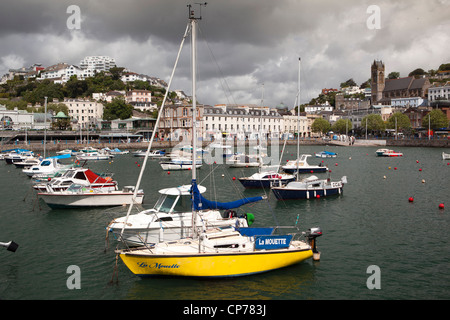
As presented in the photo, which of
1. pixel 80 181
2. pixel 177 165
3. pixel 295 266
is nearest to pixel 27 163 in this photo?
pixel 177 165

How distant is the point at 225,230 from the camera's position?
57.4ft

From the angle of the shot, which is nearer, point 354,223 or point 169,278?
point 169,278

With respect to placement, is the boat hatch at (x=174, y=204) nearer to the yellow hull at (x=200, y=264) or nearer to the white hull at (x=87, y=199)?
the yellow hull at (x=200, y=264)

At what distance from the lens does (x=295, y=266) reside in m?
16.9

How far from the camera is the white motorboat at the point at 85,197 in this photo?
28.5m

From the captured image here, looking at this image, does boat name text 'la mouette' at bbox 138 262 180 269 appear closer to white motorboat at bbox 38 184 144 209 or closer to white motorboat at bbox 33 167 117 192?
white motorboat at bbox 38 184 144 209

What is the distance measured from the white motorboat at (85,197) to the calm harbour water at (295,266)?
0.76m

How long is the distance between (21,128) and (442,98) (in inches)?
7296

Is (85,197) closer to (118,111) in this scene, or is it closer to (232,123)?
(232,123)

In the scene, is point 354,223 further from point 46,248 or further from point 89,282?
point 46,248

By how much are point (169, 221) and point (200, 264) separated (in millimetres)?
4922

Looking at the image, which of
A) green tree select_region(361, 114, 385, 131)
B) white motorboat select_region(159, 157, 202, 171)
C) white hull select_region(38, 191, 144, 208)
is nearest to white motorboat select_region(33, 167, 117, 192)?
white hull select_region(38, 191, 144, 208)
